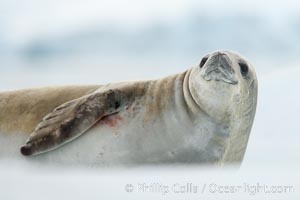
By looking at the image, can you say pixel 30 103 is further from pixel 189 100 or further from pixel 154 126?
pixel 189 100

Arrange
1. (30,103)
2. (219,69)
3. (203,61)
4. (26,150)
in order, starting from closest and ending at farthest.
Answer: (219,69) < (203,61) < (26,150) < (30,103)

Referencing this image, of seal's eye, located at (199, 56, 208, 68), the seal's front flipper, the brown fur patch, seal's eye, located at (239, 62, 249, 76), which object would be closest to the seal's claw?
the seal's front flipper

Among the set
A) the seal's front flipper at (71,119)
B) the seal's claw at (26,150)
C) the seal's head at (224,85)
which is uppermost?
the seal's head at (224,85)

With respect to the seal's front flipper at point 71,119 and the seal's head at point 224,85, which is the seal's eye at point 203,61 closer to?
the seal's head at point 224,85

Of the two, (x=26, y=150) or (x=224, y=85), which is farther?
(x=26, y=150)

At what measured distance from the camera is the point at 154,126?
3.44 m

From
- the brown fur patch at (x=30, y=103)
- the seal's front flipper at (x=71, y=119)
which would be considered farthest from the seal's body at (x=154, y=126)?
the brown fur patch at (x=30, y=103)

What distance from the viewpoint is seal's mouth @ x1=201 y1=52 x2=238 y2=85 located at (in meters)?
3.16

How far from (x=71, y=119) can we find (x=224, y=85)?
0.65m

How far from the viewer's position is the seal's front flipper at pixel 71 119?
3391 millimetres

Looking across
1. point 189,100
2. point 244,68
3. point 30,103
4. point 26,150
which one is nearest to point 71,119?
point 26,150

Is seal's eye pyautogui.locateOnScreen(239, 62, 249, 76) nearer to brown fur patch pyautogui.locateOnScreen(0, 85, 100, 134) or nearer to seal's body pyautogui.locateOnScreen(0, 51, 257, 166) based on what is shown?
seal's body pyautogui.locateOnScreen(0, 51, 257, 166)

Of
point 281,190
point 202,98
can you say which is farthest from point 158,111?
point 281,190

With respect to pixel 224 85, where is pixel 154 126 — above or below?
below
